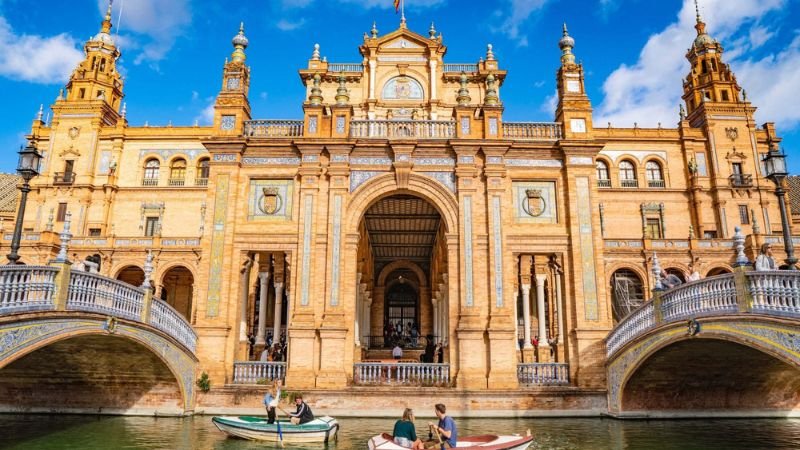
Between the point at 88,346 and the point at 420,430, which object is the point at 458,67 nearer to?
the point at 420,430

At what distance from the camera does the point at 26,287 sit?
30.7ft

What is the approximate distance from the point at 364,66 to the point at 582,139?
17.8 metres

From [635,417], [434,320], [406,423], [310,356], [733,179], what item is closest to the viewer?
[406,423]

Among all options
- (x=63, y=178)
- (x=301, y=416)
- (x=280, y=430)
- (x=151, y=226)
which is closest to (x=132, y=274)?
(x=151, y=226)

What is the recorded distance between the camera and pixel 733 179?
3528 cm

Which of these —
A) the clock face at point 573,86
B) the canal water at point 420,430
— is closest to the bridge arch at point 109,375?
the canal water at point 420,430

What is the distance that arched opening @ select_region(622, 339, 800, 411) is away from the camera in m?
13.4

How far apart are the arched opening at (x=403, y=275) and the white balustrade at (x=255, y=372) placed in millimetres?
6645

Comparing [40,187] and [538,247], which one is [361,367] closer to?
[538,247]

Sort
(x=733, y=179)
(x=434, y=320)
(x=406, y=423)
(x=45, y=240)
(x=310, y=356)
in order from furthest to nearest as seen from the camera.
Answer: (x=733, y=179) < (x=45, y=240) < (x=434, y=320) < (x=310, y=356) < (x=406, y=423)

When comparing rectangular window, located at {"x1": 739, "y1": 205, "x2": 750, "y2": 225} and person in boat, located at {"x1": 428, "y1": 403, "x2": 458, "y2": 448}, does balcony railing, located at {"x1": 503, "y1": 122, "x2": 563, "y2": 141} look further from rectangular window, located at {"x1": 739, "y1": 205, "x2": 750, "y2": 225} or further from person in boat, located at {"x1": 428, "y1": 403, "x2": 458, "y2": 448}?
rectangular window, located at {"x1": 739, "y1": 205, "x2": 750, "y2": 225}

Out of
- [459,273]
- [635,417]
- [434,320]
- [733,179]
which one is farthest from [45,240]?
[733,179]

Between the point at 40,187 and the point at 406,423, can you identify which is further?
the point at 40,187

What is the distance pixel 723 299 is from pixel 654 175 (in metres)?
28.9
